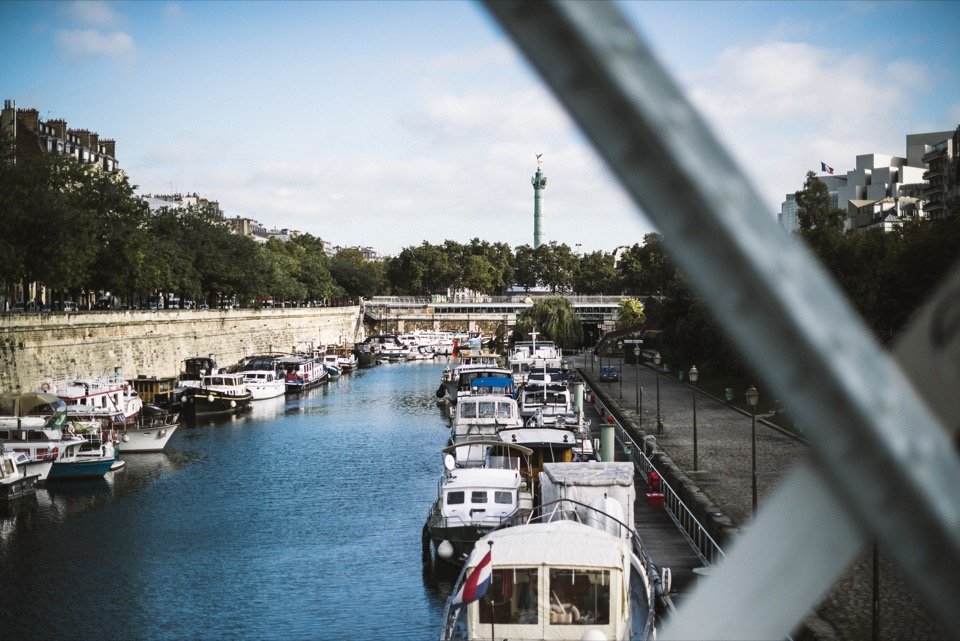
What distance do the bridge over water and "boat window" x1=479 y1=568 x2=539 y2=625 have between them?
83.6 metres

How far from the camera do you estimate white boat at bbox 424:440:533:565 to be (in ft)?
59.5

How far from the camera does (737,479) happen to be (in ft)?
73.4

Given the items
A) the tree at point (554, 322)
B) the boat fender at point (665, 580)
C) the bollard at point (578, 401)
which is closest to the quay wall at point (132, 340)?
Result: the tree at point (554, 322)

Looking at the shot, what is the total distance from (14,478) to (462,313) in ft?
257

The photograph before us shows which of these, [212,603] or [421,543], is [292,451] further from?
[212,603]

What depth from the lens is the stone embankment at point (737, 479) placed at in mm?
12320

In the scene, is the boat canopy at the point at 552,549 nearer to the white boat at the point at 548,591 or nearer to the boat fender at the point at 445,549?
the white boat at the point at 548,591

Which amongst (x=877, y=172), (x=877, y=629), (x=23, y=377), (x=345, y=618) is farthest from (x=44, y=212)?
(x=877, y=172)

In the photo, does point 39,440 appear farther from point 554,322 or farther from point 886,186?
point 886,186

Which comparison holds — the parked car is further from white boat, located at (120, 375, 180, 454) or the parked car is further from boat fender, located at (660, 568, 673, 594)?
boat fender, located at (660, 568, 673, 594)

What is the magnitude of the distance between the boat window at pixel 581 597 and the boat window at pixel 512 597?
0.23 m

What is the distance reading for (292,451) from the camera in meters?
32.8

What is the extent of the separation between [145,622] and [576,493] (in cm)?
740

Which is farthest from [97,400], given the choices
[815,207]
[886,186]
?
[886,186]
